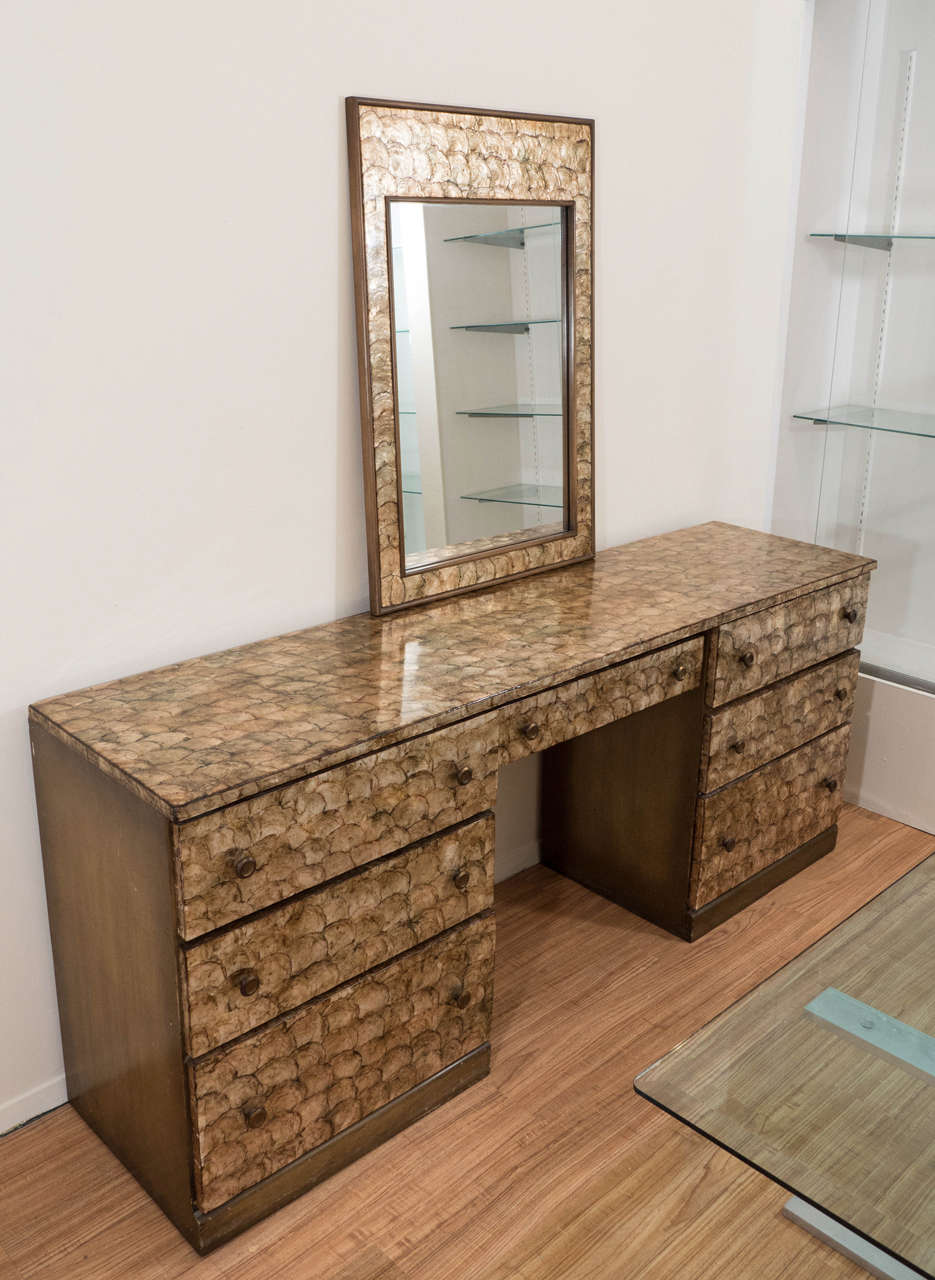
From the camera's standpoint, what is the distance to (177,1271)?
63.8 inches

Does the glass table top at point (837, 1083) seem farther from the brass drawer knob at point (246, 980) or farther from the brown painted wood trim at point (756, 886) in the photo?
the brown painted wood trim at point (756, 886)

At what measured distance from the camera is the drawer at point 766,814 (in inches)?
91.3

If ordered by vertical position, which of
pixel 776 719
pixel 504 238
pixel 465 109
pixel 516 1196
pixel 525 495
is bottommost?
pixel 516 1196

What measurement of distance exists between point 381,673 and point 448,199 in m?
0.88

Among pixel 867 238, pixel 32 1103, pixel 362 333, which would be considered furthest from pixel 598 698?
pixel 867 238

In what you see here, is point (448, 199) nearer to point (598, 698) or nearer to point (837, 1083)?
point (598, 698)

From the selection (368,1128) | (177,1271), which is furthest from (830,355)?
(177,1271)

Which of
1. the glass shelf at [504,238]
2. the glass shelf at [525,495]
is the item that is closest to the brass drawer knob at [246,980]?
the glass shelf at [525,495]

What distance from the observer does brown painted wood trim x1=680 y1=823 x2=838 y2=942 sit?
2369 mm

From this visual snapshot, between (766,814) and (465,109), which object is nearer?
(465,109)

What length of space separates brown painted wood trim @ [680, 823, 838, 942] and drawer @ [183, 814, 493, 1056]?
0.71 meters

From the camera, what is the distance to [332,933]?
163cm

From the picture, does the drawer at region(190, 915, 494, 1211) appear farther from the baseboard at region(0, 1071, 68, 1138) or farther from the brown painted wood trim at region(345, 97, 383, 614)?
the brown painted wood trim at region(345, 97, 383, 614)

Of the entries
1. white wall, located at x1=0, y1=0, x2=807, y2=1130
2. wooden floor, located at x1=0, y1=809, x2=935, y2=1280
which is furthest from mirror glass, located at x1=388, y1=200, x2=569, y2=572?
wooden floor, located at x1=0, y1=809, x2=935, y2=1280
